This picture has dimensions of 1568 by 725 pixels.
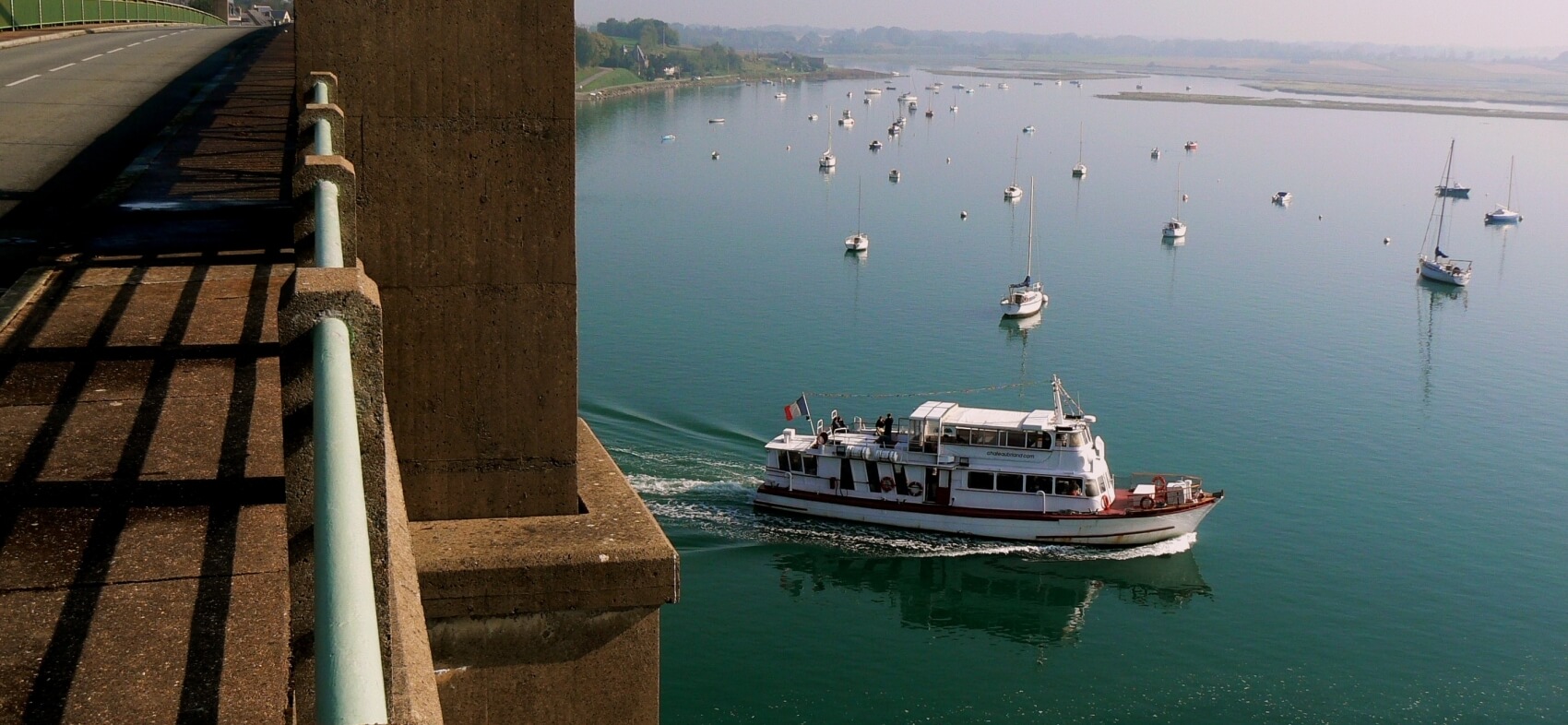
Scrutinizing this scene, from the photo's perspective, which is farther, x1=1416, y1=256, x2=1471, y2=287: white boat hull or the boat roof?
x1=1416, y1=256, x2=1471, y2=287: white boat hull

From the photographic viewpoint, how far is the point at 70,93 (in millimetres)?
27594

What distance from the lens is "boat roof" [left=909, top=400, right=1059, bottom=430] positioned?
113 feet

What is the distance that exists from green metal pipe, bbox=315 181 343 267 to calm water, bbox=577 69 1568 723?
21.1m

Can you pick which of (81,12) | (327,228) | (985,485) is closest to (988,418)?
(985,485)

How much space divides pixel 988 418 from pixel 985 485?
1.58 metres

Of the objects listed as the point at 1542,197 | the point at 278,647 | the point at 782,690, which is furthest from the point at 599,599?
the point at 1542,197

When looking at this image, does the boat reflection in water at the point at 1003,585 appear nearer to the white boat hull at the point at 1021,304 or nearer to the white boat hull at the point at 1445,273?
the white boat hull at the point at 1021,304

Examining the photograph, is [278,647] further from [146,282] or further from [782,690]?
[782,690]

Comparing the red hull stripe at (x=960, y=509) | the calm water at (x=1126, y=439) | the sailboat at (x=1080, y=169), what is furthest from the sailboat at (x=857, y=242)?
the red hull stripe at (x=960, y=509)

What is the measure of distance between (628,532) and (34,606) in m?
2.06

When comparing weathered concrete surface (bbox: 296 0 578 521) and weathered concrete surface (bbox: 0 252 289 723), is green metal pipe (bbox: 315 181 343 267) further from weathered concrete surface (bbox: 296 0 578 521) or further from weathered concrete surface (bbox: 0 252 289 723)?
weathered concrete surface (bbox: 0 252 289 723)

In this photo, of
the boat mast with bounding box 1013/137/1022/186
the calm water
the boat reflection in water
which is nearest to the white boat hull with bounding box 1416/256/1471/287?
the calm water

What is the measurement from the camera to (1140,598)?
Result: 32.0 m

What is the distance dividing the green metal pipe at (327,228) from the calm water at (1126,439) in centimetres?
2108
